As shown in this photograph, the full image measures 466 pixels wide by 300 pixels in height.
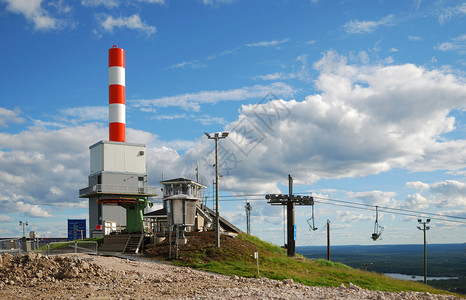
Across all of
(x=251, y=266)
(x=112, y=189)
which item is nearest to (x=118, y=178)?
(x=112, y=189)

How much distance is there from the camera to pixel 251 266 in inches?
1270

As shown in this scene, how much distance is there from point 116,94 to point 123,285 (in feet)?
158

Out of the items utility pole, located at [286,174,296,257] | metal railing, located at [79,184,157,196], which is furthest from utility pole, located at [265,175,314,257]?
metal railing, located at [79,184,157,196]

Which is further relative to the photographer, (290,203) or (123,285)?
(290,203)

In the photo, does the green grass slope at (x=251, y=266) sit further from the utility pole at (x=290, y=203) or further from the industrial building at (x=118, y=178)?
the industrial building at (x=118, y=178)

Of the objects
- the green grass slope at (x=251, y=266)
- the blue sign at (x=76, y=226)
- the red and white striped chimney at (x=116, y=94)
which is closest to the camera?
the green grass slope at (x=251, y=266)

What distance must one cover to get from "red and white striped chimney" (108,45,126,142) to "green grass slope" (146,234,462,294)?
3160cm

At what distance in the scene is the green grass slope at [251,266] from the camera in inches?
1192

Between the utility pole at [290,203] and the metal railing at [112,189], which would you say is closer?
the utility pole at [290,203]

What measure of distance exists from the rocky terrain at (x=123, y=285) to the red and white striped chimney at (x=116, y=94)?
133 ft

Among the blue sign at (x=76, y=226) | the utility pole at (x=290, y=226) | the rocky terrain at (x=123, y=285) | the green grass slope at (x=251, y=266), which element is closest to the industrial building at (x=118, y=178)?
the blue sign at (x=76, y=226)

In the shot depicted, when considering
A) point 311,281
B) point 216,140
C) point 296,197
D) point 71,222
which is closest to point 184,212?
point 216,140

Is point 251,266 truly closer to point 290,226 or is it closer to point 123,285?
point 290,226

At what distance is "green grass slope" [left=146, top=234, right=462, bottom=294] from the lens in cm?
3028
